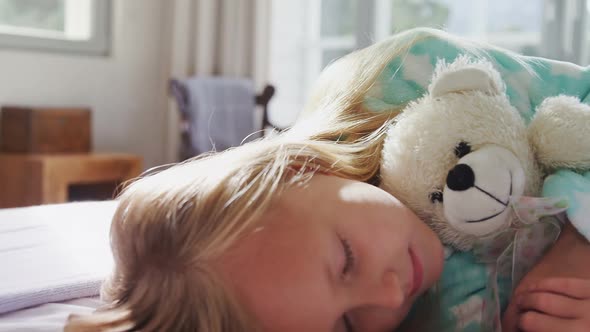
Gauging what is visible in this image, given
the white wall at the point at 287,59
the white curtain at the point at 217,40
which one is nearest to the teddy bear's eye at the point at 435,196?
the white curtain at the point at 217,40

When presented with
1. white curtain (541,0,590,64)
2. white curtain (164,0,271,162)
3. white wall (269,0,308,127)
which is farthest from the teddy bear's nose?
white wall (269,0,308,127)

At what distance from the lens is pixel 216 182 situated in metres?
0.76

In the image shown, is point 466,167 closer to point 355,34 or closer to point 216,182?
point 216,182

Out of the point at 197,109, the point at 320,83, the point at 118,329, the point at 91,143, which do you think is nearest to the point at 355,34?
the point at 197,109

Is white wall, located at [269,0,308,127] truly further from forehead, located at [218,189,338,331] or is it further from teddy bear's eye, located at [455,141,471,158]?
forehead, located at [218,189,338,331]

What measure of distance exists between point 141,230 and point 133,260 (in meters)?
0.04

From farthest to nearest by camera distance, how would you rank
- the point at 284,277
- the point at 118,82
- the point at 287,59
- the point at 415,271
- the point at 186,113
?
the point at 287,59 < the point at 118,82 < the point at 186,113 < the point at 415,271 < the point at 284,277

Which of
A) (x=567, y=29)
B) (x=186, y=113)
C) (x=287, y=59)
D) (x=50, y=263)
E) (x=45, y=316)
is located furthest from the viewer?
(x=287, y=59)

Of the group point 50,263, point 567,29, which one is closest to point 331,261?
point 50,263

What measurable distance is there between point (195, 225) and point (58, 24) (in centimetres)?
309

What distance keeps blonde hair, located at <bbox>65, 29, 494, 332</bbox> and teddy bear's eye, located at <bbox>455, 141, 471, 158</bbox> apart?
135mm

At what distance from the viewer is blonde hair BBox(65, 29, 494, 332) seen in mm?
699

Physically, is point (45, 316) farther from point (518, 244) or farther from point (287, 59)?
point (287, 59)

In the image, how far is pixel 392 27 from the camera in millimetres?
3594
